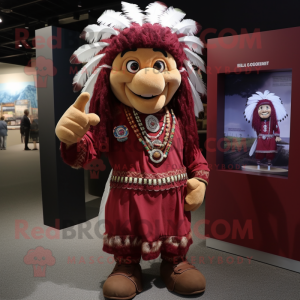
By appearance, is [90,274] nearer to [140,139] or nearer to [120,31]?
[140,139]

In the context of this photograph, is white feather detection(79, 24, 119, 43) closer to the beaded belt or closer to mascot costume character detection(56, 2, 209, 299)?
mascot costume character detection(56, 2, 209, 299)

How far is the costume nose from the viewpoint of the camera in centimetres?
157

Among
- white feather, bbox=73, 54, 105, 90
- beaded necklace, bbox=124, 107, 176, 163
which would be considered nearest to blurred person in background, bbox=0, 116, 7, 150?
white feather, bbox=73, 54, 105, 90

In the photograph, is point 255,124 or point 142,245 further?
point 255,124

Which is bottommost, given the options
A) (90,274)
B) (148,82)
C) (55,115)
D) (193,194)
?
(90,274)

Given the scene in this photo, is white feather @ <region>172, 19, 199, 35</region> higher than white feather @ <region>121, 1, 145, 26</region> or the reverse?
the reverse

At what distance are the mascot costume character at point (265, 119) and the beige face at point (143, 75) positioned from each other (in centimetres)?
69

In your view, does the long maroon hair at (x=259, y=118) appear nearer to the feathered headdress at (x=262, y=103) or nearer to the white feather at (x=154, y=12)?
the feathered headdress at (x=262, y=103)

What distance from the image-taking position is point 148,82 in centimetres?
157

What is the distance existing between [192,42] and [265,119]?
0.70 m

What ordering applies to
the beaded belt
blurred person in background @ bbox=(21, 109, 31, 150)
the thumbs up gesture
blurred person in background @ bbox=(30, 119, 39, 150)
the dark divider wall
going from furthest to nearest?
blurred person in background @ bbox=(30, 119, 39, 150) < blurred person in background @ bbox=(21, 109, 31, 150) < the dark divider wall < the beaded belt < the thumbs up gesture

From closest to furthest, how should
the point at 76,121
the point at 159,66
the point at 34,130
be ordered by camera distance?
the point at 76,121 < the point at 159,66 < the point at 34,130

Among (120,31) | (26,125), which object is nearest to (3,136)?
(26,125)

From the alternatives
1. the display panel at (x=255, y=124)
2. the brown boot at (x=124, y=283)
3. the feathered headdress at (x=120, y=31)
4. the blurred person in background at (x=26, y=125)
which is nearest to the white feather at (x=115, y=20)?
the feathered headdress at (x=120, y=31)
